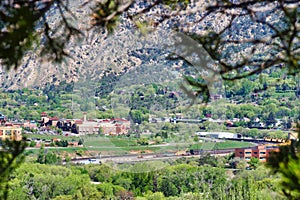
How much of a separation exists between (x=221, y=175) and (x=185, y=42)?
58.9ft

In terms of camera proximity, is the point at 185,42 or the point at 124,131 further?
the point at 124,131

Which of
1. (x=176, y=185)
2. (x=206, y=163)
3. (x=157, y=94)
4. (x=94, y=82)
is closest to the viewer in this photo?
(x=157, y=94)

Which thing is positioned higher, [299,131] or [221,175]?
[299,131]

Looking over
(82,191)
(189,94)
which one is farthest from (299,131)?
(82,191)

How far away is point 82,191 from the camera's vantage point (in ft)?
55.4

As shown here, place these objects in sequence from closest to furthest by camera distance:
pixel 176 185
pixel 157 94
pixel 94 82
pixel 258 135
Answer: pixel 157 94 < pixel 94 82 < pixel 176 185 < pixel 258 135

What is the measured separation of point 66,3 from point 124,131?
1119cm

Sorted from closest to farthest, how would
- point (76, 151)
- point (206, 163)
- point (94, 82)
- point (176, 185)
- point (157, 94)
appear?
point (157, 94) < point (94, 82) < point (176, 185) < point (206, 163) < point (76, 151)

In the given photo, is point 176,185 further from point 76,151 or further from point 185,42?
point 185,42

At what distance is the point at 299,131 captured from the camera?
47.2 inches

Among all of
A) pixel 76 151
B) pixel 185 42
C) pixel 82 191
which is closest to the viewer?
pixel 185 42

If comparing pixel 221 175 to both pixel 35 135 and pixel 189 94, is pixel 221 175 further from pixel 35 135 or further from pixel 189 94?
pixel 189 94

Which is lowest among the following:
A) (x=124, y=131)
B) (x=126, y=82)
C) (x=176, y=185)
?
(x=176, y=185)

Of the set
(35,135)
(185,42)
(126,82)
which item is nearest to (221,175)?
(126,82)
